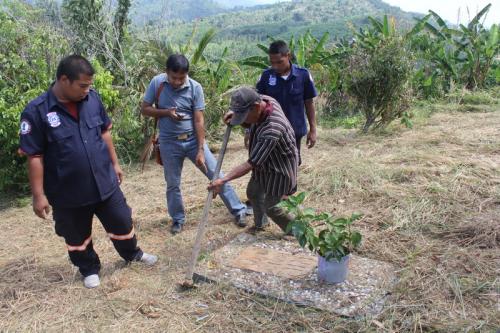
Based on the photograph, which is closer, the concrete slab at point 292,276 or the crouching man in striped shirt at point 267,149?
the concrete slab at point 292,276

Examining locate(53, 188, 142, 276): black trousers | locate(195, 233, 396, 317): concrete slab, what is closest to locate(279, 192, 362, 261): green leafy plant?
locate(195, 233, 396, 317): concrete slab

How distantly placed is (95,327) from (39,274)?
948mm

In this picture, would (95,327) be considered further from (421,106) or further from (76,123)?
(421,106)

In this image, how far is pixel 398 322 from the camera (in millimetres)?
2652

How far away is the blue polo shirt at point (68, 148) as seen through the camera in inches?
107

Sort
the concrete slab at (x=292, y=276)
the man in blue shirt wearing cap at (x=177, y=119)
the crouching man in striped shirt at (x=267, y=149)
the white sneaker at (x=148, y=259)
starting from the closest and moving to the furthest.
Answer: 1. the concrete slab at (x=292, y=276)
2. the crouching man in striped shirt at (x=267, y=149)
3. the white sneaker at (x=148, y=259)
4. the man in blue shirt wearing cap at (x=177, y=119)

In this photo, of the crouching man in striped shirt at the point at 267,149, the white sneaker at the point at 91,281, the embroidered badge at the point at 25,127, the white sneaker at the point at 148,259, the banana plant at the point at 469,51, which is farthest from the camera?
the banana plant at the point at 469,51

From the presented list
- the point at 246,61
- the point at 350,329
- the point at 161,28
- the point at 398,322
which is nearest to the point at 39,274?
the point at 350,329

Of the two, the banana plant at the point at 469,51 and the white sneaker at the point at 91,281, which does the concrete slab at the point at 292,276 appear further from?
the banana plant at the point at 469,51

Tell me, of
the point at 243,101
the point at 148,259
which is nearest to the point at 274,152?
the point at 243,101

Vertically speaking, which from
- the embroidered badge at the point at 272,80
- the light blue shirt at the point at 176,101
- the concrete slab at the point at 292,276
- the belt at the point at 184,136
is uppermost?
the embroidered badge at the point at 272,80

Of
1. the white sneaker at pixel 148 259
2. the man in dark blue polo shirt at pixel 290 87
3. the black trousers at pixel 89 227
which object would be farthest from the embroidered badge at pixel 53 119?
the man in dark blue polo shirt at pixel 290 87

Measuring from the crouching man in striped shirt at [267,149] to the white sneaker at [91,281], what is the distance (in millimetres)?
1073

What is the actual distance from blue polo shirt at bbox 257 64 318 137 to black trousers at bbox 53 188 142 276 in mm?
1573
